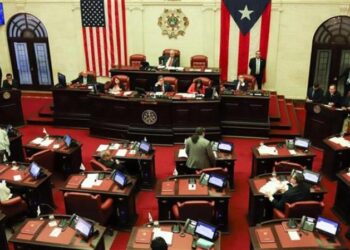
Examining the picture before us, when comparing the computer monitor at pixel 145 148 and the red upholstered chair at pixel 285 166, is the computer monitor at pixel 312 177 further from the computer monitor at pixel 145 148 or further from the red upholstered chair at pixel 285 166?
the computer monitor at pixel 145 148

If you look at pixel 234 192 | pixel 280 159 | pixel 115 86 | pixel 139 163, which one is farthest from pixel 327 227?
pixel 115 86

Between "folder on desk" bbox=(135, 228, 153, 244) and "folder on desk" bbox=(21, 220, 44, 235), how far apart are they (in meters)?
1.61

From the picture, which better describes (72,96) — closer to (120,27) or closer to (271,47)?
(120,27)

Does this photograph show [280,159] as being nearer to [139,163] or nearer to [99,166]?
[139,163]

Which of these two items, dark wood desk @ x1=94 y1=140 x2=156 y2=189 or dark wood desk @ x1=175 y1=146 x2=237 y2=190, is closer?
dark wood desk @ x1=175 y1=146 x2=237 y2=190

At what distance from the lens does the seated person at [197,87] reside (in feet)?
40.8

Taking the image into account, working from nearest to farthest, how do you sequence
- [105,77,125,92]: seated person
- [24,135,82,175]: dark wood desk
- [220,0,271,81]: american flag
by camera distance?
[24,135,82,175]: dark wood desk → [105,77,125,92]: seated person → [220,0,271,81]: american flag

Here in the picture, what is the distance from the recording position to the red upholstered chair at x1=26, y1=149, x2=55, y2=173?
891cm

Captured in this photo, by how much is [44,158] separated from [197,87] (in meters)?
5.28

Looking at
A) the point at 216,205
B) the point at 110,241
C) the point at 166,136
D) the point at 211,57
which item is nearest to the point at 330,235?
the point at 216,205

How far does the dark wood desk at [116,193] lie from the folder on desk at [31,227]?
111 centimetres

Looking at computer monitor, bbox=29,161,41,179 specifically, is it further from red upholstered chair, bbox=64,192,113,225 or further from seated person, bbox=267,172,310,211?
seated person, bbox=267,172,310,211

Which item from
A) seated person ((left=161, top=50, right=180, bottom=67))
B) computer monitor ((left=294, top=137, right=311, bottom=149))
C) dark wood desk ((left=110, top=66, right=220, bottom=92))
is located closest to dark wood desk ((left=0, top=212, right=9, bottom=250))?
computer monitor ((left=294, top=137, right=311, bottom=149))

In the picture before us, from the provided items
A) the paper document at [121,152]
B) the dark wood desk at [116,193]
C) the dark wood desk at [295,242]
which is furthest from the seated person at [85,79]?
the dark wood desk at [295,242]
